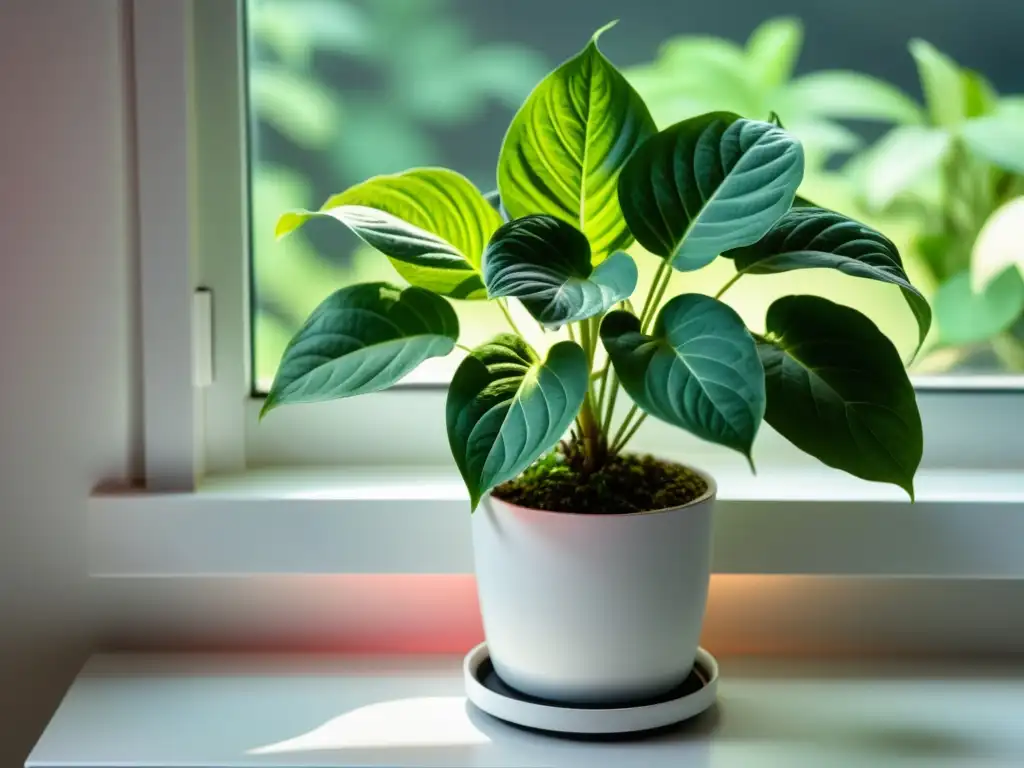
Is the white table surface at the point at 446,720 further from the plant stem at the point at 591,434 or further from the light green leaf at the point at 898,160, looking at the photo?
the light green leaf at the point at 898,160

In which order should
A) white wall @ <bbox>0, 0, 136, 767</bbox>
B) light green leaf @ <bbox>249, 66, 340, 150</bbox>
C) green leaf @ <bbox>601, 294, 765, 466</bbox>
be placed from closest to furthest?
1. green leaf @ <bbox>601, 294, 765, 466</bbox>
2. white wall @ <bbox>0, 0, 136, 767</bbox>
3. light green leaf @ <bbox>249, 66, 340, 150</bbox>

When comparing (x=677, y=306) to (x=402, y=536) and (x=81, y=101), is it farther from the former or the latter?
(x=81, y=101)

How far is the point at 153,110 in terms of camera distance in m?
0.95

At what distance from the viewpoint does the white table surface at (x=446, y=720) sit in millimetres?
834

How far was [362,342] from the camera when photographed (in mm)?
812

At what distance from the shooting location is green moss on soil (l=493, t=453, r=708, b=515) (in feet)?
2.71

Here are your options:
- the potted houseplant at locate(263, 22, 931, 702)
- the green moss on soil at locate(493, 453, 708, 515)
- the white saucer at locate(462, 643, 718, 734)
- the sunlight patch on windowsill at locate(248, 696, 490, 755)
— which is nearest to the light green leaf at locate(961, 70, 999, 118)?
the potted houseplant at locate(263, 22, 931, 702)

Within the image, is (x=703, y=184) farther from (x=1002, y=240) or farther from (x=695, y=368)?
(x=1002, y=240)

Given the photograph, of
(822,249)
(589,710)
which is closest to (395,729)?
(589,710)

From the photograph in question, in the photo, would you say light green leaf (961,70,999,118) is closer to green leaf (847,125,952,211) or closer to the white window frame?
green leaf (847,125,952,211)

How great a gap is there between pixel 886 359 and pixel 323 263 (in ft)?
1.84

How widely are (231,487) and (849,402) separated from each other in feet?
1.78

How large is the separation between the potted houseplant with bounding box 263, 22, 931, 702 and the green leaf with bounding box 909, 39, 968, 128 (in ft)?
1.17

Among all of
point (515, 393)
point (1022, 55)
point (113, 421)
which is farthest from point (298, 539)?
point (1022, 55)
